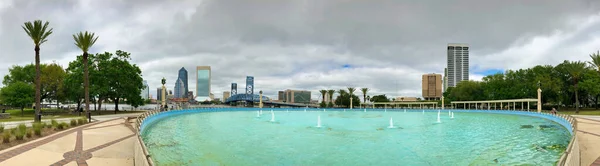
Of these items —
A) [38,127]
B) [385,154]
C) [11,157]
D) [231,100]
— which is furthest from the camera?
[231,100]

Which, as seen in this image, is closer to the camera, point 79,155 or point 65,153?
point 79,155

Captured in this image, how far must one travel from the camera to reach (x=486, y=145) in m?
17.9

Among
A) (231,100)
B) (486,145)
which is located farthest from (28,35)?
(231,100)

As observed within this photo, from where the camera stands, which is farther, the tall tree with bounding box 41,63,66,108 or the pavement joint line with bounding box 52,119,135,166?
the tall tree with bounding box 41,63,66,108

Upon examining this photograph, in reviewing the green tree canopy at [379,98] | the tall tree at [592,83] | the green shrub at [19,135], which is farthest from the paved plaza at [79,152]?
the green tree canopy at [379,98]

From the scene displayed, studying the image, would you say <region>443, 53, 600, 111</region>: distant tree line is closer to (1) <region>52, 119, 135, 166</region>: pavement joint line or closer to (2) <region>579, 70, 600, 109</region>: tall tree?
(2) <region>579, 70, 600, 109</region>: tall tree


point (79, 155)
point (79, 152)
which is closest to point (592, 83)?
point (79, 152)

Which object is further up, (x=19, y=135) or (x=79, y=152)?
(x=19, y=135)

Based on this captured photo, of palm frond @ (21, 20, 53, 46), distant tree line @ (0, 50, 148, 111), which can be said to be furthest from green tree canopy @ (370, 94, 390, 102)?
palm frond @ (21, 20, 53, 46)

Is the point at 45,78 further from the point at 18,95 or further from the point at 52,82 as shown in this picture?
the point at 18,95

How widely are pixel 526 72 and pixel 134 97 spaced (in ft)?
252

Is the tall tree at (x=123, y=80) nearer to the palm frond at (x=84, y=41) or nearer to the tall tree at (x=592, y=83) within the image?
the palm frond at (x=84, y=41)

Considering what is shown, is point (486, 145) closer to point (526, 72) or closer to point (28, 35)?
point (28, 35)

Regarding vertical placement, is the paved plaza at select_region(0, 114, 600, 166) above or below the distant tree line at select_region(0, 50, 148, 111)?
below
